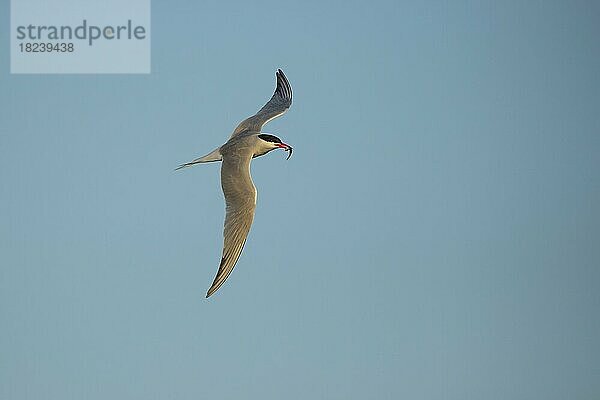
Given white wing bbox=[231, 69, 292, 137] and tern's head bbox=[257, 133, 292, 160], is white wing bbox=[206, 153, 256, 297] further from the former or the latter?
white wing bbox=[231, 69, 292, 137]

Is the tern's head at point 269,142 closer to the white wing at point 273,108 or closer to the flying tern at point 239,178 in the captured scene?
the flying tern at point 239,178

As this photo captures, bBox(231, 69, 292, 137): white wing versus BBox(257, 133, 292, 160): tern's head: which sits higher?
BBox(231, 69, 292, 137): white wing

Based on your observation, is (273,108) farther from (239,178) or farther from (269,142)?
(239,178)

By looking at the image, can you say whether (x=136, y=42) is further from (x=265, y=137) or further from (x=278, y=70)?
(x=265, y=137)

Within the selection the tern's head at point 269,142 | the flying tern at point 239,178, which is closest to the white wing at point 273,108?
the flying tern at point 239,178

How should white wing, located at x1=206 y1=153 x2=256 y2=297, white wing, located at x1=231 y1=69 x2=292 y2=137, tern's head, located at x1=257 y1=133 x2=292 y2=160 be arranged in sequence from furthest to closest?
white wing, located at x1=231 y1=69 x2=292 y2=137, tern's head, located at x1=257 y1=133 x2=292 y2=160, white wing, located at x1=206 y1=153 x2=256 y2=297

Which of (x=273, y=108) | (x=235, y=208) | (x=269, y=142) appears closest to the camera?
(x=235, y=208)

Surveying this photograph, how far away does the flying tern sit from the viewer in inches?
122

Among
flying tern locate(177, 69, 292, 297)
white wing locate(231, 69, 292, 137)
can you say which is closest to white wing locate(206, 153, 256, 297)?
flying tern locate(177, 69, 292, 297)

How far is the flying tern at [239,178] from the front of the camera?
3.10 meters

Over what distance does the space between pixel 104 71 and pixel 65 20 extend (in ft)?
0.71

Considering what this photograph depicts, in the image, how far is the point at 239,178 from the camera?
3195 millimetres

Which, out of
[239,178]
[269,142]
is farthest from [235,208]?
[269,142]

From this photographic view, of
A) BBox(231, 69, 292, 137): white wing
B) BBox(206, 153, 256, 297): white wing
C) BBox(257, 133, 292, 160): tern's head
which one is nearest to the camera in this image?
BBox(206, 153, 256, 297): white wing
